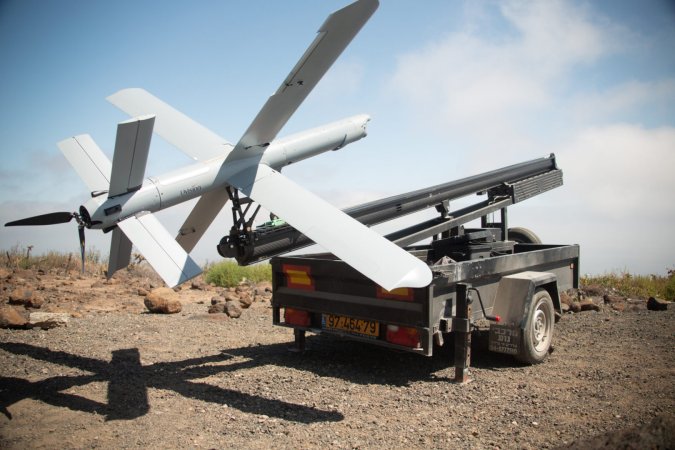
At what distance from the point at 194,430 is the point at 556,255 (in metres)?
5.51

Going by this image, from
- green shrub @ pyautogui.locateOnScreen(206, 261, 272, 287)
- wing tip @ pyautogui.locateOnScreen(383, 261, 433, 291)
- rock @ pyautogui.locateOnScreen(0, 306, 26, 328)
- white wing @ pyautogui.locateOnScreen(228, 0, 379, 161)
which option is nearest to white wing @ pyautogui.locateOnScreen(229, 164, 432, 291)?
wing tip @ pyautogui.locateOnScreen(383, 261, 433, 291)

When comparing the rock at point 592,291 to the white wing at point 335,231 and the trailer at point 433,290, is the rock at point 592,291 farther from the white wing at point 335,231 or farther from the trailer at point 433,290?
the white wing at point 335,231

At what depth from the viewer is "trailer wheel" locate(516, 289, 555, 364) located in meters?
6.54

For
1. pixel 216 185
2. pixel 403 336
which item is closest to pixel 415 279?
pixel 403 336

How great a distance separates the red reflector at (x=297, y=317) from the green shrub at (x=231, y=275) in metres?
7.65

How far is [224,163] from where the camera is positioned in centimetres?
648

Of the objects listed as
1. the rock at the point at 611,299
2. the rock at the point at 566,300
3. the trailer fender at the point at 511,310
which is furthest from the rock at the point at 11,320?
the rock at the point at 611,299

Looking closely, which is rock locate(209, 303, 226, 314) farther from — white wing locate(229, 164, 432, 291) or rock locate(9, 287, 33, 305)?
white wing locate(229, 164, 432, 291)

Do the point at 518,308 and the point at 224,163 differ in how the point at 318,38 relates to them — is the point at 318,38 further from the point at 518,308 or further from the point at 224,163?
the point at 518,308

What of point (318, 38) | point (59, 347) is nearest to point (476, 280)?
point (318, 38)

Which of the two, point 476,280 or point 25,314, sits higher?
point 476,280

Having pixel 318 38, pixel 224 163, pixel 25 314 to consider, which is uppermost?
pixel 318 38

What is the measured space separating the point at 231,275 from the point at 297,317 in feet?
26.4

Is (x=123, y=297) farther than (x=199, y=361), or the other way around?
(x=123, y=297)
